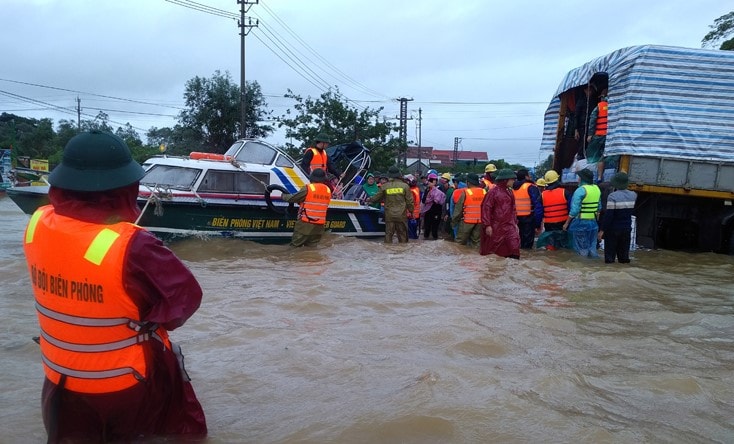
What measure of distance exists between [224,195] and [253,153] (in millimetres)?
1389

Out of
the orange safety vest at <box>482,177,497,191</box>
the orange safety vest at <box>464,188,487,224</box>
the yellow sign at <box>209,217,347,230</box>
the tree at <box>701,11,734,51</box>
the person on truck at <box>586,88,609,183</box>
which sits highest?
the tree at <box>701,11,734,51</box>

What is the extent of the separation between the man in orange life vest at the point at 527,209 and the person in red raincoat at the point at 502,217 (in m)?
2.82

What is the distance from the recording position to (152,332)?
91.1 inches

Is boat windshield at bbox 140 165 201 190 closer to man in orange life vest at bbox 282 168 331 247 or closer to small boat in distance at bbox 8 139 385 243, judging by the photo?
small boat in distance at bbox 8 139 385 243

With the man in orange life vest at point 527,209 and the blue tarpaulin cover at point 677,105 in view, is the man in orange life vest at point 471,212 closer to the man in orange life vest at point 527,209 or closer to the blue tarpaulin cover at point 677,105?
the man in orange life vest at point 527,209

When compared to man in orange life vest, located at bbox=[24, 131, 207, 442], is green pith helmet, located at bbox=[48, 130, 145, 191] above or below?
above

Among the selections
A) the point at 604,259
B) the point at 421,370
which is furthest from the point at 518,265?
the point at 421,370

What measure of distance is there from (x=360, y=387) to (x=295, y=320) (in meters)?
1.79

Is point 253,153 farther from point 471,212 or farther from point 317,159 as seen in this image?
point 471,212

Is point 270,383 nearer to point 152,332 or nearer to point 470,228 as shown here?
point 152,332

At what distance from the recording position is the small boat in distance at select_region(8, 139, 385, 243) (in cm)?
943

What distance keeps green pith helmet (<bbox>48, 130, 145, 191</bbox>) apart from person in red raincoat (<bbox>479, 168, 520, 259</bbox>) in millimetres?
6460

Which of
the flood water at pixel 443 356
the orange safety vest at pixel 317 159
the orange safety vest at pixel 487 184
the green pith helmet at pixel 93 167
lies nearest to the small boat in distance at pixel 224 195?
the orange safety vest at pixel 317 159

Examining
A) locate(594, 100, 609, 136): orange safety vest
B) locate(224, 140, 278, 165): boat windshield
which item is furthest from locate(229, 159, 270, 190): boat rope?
locate(594, 100, 609, 136): orange safety vest
